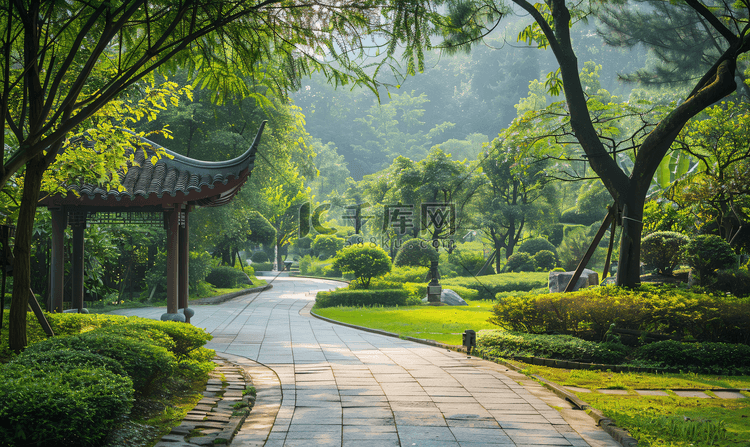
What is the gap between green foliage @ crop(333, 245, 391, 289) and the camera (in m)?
19.1

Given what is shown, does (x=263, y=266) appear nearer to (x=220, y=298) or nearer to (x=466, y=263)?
(x=466, y=263)

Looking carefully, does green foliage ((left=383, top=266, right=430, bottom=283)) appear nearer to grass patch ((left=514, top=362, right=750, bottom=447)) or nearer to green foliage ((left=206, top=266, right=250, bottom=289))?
green foliage ((left=206, top=266, right=250, bottom=289))

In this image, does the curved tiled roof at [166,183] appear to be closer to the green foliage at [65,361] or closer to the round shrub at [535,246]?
the green foliage at [65,361]

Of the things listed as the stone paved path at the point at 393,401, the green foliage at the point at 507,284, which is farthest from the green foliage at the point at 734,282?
the green foliage at the point at 507,284

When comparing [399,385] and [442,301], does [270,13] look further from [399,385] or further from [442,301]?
[442,301]

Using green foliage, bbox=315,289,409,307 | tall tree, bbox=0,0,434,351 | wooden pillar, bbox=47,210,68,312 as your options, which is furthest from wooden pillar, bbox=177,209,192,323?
green foliage, bbox=315,289,409,307

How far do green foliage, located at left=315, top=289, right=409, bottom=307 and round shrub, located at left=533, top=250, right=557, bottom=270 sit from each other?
10.2 meters

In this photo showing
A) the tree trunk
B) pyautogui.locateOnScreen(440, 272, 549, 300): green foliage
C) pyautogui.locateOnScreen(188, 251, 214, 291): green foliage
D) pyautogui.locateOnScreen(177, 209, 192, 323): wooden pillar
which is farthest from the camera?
pyautogui.locateOnScreen(440, 272, 549, 300): green foliage

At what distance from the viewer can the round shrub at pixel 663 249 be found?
12664mm

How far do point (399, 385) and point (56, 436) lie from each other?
3.64 meters

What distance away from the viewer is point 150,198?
320 inches

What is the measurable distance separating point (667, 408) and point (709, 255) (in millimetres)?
7721

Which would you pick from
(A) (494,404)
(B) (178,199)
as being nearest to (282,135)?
(B) (178,199)

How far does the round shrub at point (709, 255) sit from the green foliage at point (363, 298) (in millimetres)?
9451
